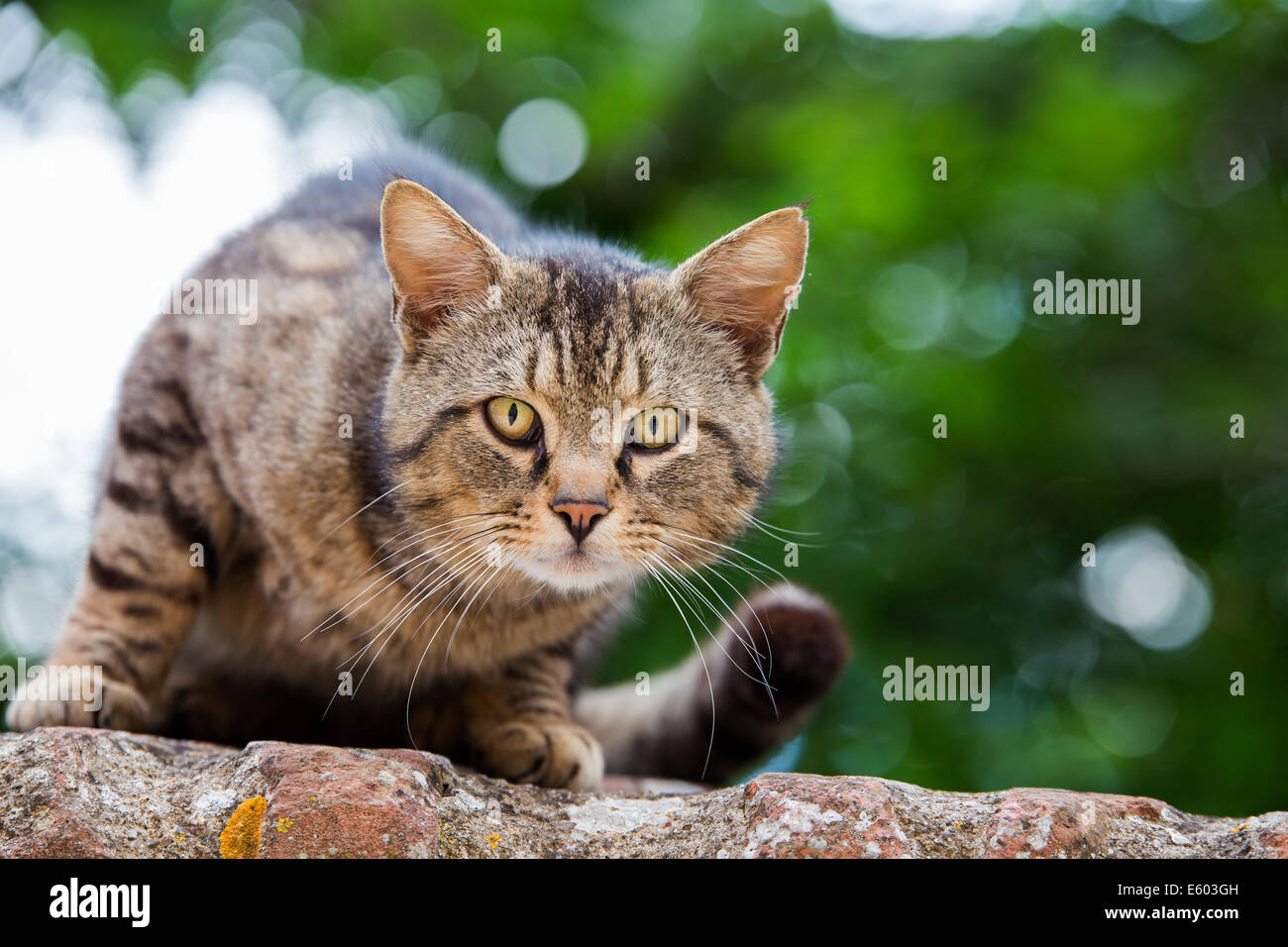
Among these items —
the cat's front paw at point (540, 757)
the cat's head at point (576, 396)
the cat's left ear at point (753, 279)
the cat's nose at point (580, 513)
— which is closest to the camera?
the cat's nose at point (580, 513)

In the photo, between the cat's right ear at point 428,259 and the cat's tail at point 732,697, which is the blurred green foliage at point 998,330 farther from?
the cat's right ear at point 428,259

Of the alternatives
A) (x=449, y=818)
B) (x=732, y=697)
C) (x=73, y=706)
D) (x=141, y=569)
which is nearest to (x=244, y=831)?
(x=449, y=818)

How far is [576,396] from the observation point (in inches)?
106

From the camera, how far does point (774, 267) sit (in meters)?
2.90

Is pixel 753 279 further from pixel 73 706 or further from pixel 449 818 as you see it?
pixel 73 706

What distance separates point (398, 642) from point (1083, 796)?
177 cm

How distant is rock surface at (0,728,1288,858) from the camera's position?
6.43 ft

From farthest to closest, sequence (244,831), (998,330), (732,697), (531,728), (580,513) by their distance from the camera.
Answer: (998,330) < (732,697) < (531,728) < (580,513) < (244,831)

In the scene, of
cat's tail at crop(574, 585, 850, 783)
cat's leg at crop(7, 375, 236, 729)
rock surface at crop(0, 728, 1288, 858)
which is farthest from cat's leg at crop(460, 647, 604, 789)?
cat's leg at crop(7, 375, 236, 729)

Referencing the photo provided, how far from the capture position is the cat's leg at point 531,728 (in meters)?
3.03

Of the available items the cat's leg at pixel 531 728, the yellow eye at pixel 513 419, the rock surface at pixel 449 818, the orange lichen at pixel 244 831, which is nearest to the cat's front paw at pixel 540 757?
the cat's leg at pixel 531 728

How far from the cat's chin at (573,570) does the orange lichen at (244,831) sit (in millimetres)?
841

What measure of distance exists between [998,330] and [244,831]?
4.17m
